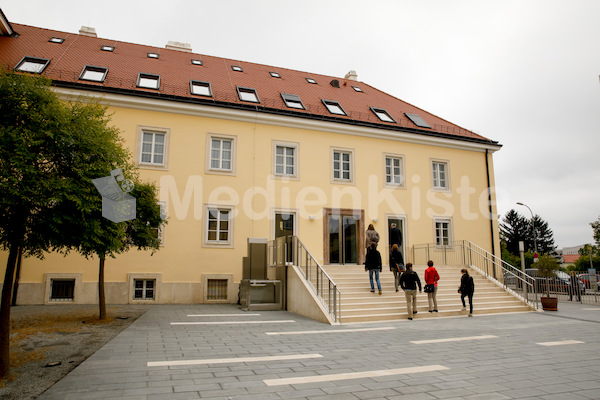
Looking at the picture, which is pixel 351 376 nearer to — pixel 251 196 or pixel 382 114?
pixel 251 196

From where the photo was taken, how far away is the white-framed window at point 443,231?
19500 mm

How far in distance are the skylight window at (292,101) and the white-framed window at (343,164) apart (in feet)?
8.77

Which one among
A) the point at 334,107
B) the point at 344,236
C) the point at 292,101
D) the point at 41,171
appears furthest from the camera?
the point at 334,107

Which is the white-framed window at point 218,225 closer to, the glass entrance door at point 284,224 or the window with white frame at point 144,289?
the glass entrance door at point 284,224

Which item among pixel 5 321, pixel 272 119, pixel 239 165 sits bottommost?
pixel 5 321

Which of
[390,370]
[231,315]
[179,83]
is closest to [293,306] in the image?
[231,315]

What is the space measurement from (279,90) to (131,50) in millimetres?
7977

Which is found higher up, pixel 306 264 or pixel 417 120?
pixel 417 120

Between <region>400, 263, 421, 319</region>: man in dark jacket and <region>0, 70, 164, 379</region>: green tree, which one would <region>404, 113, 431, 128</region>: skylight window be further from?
<region>0, 70, 164, 379</region>: green tree

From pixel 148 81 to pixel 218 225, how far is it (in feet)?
22.8

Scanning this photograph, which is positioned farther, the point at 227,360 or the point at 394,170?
the point at 394,170

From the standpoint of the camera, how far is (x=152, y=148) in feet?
52.4

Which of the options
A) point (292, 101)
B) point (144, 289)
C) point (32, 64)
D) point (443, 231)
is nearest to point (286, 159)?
point (292, 101)

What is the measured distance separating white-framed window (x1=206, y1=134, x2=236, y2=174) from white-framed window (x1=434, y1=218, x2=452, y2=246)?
1013cm
